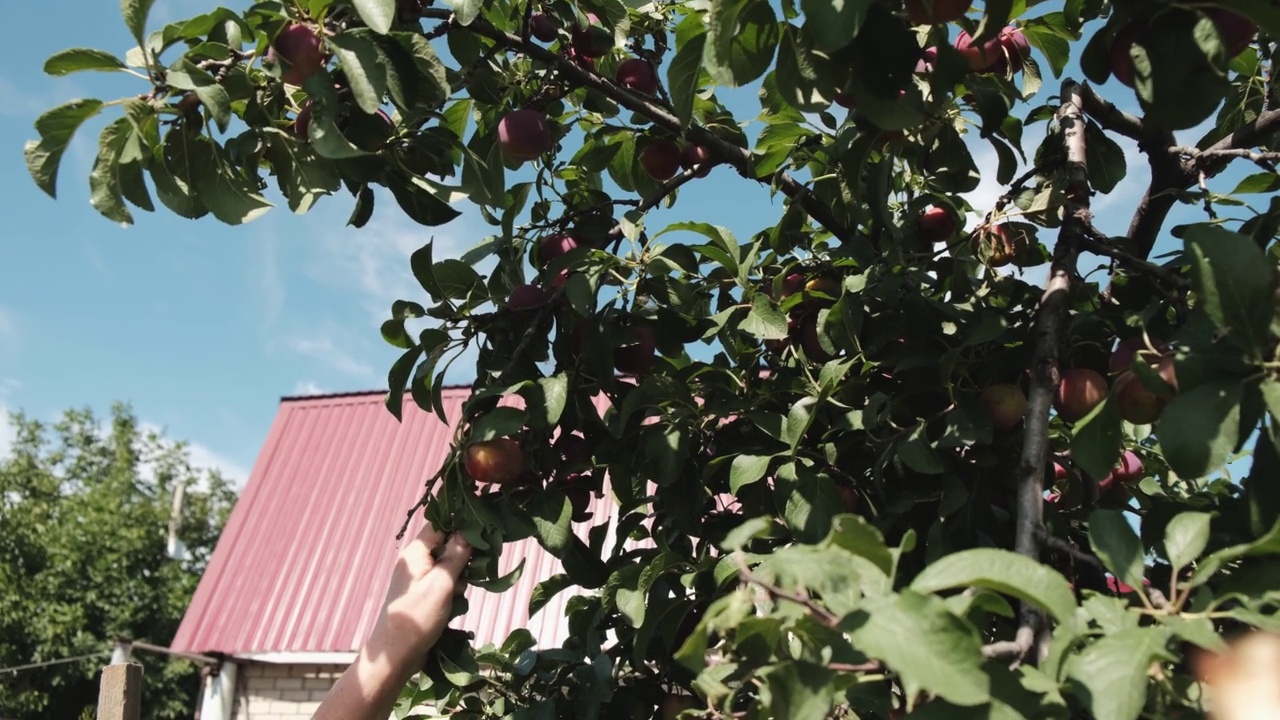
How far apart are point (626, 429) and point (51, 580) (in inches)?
708

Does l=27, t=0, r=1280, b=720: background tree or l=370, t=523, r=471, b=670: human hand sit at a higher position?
l=27, t=0, r=1280, b=720: background tree

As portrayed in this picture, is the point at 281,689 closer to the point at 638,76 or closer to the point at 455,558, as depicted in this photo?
the point at 455,558

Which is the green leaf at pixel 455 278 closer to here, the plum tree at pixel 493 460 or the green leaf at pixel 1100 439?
the plum tree at pixel 493 460

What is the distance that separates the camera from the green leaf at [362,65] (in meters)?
1.11

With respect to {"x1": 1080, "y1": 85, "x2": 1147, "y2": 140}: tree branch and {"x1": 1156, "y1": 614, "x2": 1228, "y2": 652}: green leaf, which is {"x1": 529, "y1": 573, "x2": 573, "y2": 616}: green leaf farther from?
{"x1": 1080, "y1": 85, "x2": 1147, "y2": 140}: tree branch

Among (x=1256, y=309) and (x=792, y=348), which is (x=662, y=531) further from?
(x=1256, y=309)

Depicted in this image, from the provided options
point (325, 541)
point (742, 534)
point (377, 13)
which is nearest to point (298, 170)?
point (377, 13)

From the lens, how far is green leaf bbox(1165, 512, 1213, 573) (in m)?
0.82

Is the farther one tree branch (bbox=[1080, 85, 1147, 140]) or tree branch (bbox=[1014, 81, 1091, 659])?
tree branch (bbox=[1080, 85, 1147, 140])

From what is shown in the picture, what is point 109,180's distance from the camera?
1172mm

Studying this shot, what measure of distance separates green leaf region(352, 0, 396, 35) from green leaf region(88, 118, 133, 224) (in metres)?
0.34

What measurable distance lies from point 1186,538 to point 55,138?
130 centimetres

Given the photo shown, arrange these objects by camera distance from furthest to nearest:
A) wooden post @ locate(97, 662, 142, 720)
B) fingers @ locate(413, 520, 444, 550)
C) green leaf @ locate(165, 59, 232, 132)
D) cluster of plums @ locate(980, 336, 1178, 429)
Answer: wooden post @ locate(97, 662, 142, 720)
fingers @ locate(413, 520, 444, 550)
cluster of plums @ locate(980, 336, 1178, 429)
green leaf @ locate(165, 59, 232, 132)

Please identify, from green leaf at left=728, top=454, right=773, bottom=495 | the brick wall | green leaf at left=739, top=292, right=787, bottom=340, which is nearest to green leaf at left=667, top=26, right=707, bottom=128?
green leaf at left=739, top=292, right=787, bottom=340
